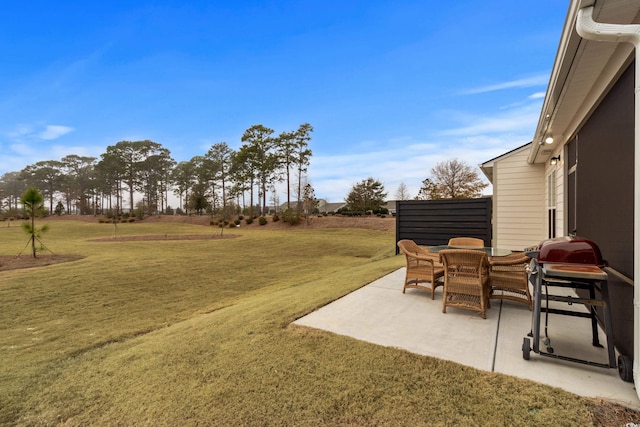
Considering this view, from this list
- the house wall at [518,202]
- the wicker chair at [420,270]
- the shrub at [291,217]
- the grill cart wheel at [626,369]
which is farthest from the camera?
the shrub at [291,217]

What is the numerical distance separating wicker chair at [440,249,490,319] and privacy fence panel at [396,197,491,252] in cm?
501

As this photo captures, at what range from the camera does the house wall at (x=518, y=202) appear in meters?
7.28

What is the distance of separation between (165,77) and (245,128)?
53.7 ft

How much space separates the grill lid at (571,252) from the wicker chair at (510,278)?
1.06 meters

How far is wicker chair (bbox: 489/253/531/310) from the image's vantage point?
3.44 metres

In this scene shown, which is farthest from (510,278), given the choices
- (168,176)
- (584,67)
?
(168,176)

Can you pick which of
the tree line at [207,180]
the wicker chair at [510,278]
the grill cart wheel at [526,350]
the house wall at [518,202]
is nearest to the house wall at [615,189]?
the grill cart wheel at [526,350]

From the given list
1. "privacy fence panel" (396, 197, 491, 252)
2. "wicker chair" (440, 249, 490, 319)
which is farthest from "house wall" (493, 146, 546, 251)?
"wicker chair" (440, 249, 490, 319)

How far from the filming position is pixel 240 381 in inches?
82.7

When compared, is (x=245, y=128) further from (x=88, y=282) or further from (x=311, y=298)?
(x=311, y=298)

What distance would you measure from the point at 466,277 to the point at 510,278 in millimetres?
746

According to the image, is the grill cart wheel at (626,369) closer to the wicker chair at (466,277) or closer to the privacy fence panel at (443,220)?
the wicker chair at (466,277)

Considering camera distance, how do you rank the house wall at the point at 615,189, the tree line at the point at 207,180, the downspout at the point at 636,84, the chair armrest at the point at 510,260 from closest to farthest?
the downspout at the point at 636,84, the house wall at the point at 615,189, the chair armrest at the point at 510,260, the tree line at the point at 207,180

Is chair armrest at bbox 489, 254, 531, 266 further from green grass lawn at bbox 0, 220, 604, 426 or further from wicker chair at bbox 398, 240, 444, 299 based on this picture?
green grass lawn at bbox 0, 220, 604, 426
